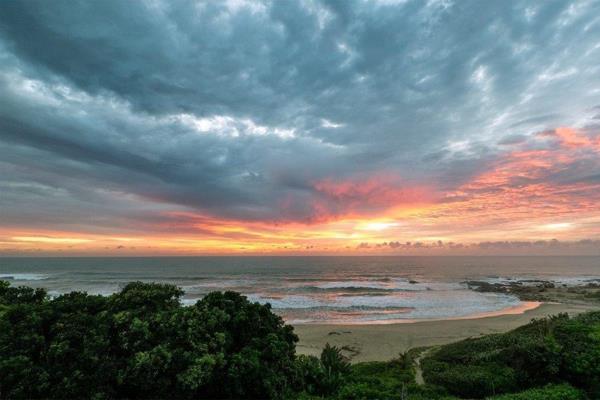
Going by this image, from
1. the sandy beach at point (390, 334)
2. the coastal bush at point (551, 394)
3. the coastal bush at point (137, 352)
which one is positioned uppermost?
the coastal bush at point (137, 352)

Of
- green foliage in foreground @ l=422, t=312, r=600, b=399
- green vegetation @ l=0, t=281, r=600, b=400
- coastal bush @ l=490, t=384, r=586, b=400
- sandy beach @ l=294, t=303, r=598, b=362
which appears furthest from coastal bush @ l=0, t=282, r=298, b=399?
sandy beach @ l=294, t=303, r=598, b=362

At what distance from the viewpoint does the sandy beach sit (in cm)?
2062

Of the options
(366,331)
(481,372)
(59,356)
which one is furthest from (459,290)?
(59,356)

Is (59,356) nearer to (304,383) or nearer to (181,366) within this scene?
(181,366)

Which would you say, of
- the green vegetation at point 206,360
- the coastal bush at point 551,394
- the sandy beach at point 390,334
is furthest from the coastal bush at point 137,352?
the sandy beach at point 390,334

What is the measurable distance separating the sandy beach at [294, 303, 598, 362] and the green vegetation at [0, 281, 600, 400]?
624cm

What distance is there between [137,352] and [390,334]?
1979 cm

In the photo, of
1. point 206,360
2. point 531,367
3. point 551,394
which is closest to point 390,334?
point 531,367

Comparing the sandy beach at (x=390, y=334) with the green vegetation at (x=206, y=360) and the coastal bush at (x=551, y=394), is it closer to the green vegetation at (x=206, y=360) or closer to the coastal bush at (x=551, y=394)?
the green vegetation at (x=206, y=360)

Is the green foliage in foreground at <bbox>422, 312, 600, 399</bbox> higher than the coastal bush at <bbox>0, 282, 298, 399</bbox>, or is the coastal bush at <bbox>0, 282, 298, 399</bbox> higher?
the coastal bush at <bbox>0, 282, 298, 399</bbox>

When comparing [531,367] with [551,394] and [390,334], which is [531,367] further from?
[390,334]

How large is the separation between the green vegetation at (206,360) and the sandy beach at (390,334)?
246 inches

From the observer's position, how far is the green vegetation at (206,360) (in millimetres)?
9141

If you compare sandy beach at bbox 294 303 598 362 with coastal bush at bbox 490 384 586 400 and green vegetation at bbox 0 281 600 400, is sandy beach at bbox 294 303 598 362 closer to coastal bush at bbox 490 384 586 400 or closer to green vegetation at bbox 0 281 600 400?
green vegetation at bbox 0 281 600 400
